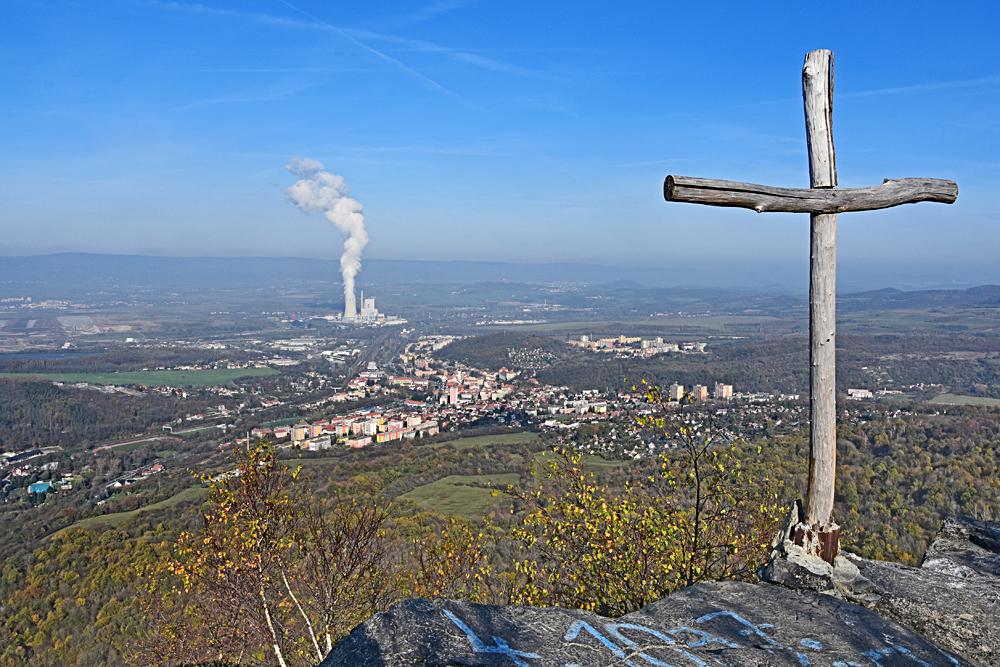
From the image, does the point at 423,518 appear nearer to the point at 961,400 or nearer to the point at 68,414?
the point at 961,400

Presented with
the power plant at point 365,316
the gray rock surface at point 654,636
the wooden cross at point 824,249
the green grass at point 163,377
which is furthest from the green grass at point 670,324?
the gray rock surface at point 654,636

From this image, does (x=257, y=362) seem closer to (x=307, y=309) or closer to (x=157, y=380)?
(x=157, y=380)

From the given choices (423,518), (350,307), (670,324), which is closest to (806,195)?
(423,518)

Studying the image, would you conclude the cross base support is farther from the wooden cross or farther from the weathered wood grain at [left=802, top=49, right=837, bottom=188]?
the weathered wood grain at [left=802, top=49, right=837, bottom=188]

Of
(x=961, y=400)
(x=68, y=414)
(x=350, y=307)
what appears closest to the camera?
(x=961, y=400)

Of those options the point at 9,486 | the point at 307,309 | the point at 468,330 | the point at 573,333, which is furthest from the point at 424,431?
the point at 307,309

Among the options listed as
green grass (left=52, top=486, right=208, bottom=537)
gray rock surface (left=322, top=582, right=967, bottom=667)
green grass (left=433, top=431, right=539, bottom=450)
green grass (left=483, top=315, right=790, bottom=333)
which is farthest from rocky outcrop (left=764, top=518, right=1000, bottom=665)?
green grass (left=483, top=315, right=790, bottom=333)
